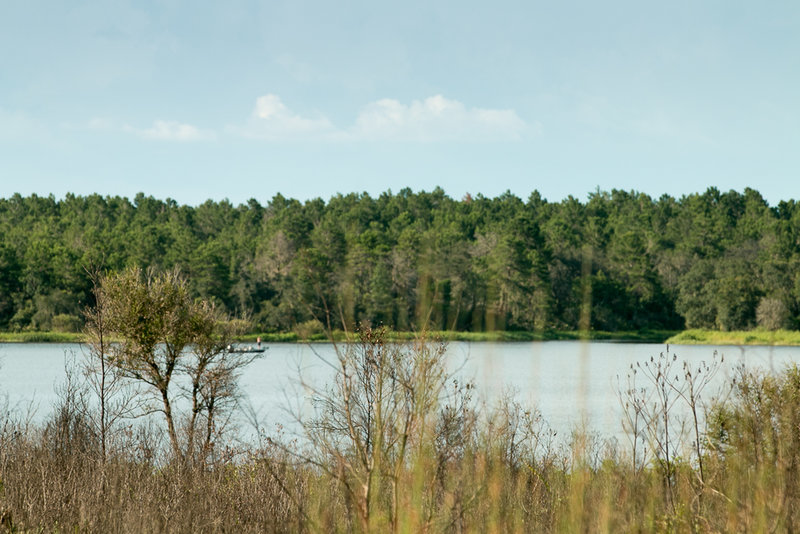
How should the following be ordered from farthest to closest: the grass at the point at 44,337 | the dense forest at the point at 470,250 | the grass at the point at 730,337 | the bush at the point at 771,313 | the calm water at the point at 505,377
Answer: the dense forest at the point at 470,250, the grass at the point at 44,337, the bush at the point at 771,313, the grass at the point at 730,337, the calm water at the point at 505,377

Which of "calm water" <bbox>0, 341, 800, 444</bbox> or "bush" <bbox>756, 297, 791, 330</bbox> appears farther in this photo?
"bush" <bbox>756, 297, 791, 330</bbox>

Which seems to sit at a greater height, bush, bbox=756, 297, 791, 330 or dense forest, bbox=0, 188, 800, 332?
dense forest, bbox=0, 188, 800, 332

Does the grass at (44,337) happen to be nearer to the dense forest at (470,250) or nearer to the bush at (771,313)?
the dense forest at (470,250)

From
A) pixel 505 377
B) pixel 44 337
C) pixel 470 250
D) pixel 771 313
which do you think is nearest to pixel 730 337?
pixel 771 313

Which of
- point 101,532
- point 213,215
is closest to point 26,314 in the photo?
point 213,215

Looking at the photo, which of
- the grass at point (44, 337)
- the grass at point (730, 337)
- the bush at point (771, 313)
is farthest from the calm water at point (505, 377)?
the bush at point (771, 313)

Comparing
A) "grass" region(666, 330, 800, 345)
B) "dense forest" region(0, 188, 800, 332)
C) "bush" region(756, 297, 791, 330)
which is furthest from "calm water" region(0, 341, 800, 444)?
"bush" region(756, 297, 791, 330)

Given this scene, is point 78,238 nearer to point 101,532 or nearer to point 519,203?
point 519,203

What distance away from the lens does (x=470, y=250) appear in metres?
78.8

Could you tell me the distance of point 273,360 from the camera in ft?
238

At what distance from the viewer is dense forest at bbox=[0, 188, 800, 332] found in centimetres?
7969

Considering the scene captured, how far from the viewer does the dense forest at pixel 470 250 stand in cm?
7969

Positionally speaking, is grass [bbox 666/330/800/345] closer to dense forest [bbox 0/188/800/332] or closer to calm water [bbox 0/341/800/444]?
dense forest [bbox 0/188/800/332]

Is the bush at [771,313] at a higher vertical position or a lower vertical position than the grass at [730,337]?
higher
